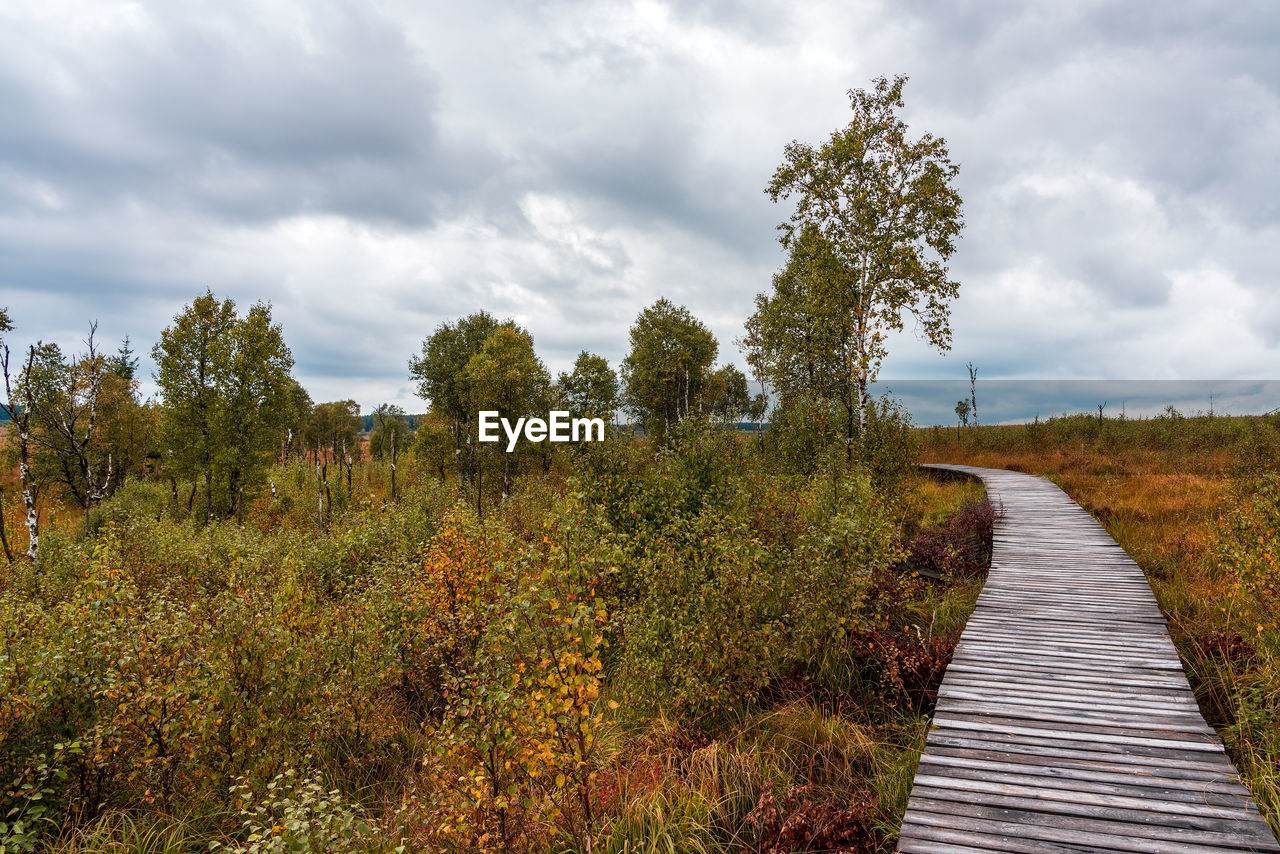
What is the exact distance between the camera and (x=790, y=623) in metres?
7.51

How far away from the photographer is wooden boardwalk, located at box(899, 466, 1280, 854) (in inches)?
144

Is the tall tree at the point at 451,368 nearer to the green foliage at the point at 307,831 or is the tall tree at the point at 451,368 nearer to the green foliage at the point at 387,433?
the green foliage at the point at 387,433

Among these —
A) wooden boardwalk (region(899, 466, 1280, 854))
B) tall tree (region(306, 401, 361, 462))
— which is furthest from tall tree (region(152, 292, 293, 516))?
tall tree (region(306, 401, 361, 462))

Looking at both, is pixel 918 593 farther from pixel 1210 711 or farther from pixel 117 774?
pixel 117 774

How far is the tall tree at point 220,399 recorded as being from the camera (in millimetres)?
26406

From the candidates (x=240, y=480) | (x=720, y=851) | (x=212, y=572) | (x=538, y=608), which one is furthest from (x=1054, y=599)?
(x=240, y=480)

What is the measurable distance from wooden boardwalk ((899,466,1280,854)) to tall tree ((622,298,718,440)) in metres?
39.7

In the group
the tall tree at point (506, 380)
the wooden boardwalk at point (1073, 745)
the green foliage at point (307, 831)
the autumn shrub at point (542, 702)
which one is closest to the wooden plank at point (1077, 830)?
the wooden boardwalk at point (1073, 745)

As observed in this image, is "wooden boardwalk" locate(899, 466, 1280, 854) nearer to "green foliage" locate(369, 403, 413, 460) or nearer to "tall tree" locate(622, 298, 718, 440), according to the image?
"tall tree" locate(622, 298, 718, 440)

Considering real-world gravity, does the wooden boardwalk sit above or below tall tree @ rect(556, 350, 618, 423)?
below

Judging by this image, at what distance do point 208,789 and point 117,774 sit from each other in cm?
83

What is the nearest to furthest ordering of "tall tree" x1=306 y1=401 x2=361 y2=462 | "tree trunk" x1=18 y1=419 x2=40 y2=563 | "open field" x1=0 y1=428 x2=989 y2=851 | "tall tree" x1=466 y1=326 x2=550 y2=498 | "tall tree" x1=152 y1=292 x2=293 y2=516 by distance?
"open field" x1=0 y1=428 x2=989 y2=851 → "tree trunk" x1=18 y1=419 x2=40 y2=563 → "tall tree" x1=152 y1=292 x2=293 y2=516 → "tall tree" x1=466 y1=326 x2=550 y2=498 → "tall tree" x1=306 y1=401 x2=361 y2=462

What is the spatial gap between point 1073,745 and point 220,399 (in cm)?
3245

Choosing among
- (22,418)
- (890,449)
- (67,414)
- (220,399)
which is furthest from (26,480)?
(890,449)
